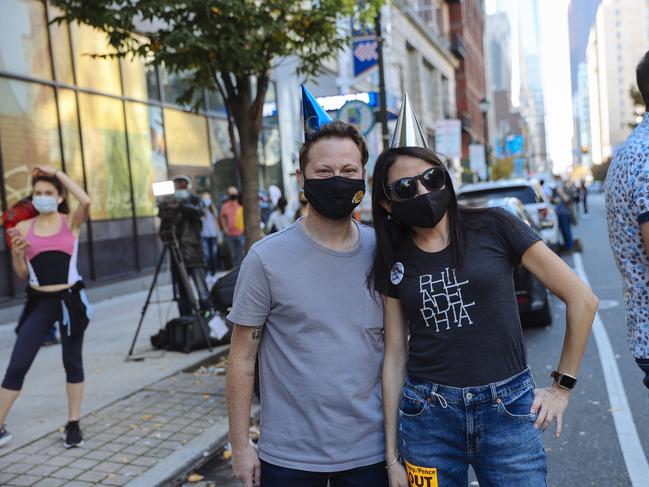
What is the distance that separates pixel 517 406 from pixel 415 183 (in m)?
0.79

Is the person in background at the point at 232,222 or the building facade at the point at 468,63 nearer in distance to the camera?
the person in background at the point at 232,222

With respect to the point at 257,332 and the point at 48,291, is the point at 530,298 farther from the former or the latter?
the point at 257,332

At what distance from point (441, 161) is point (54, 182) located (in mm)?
3605

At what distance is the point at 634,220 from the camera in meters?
2.37

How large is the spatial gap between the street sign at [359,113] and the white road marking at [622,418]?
14.8 ft

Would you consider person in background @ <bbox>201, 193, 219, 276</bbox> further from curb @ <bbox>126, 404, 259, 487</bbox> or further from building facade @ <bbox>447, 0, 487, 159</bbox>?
building facade @ <bbox>447, 0, 487, 159</bbox>

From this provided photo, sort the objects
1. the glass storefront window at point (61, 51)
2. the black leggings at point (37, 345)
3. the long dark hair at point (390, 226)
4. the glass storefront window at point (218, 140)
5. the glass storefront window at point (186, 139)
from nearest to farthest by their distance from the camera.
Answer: the long dark hair at point (390, 226) → the black leggings at point (37, 345) → the glass storefront window at point (61, 51) → the glass storefront window at point (186, 139) → the glass storefront window at point (218, 140)

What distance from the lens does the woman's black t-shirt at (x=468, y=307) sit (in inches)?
86.5

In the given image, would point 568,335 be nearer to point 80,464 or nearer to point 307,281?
point 307,281

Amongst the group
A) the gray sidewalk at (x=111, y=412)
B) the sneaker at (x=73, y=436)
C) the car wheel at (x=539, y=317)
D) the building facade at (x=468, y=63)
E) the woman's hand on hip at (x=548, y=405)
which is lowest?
the car wheel at (x=539, y=317)

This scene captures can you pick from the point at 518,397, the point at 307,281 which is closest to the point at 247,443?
the point at 307,281

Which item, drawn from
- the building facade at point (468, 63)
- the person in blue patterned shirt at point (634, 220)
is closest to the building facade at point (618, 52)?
the building facade at point (468, 63)

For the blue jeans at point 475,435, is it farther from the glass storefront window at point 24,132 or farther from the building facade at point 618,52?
the building facade at point 618,52

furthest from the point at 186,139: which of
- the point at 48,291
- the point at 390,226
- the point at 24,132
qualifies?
the point at 390,226
